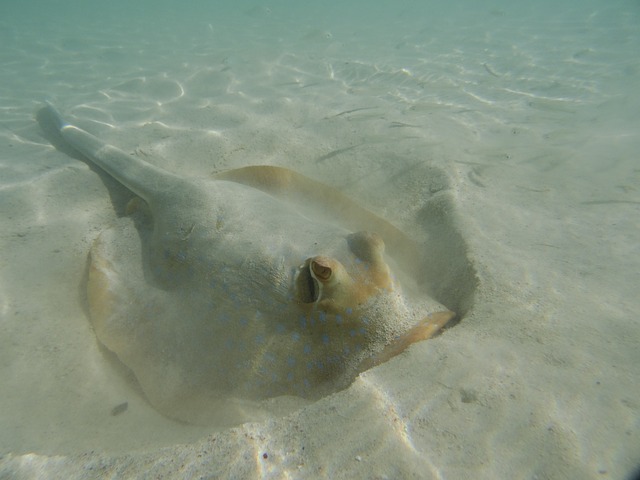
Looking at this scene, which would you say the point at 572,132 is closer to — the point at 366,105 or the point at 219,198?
the point at 366,105

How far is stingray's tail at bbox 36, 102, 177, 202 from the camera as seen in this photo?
13.6 ft

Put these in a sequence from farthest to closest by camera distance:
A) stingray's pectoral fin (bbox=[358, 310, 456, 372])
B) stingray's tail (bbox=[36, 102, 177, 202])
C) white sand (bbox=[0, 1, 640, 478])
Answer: stingray's tail (bbox=[36, 102, 177, 202])
stingray's pectoral fin (bbox=[358, 310, 456, 372])
white sand (bbox=[0, 1, 640, 478])

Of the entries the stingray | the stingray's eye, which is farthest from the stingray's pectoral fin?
the stingray's eye

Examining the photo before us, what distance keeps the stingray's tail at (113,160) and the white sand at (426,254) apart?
0.28 meters

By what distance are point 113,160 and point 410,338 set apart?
461 cm

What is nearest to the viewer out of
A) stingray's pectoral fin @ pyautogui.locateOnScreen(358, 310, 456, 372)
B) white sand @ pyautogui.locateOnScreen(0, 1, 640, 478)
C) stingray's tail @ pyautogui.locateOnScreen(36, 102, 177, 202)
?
white sand @ pyautogui.locateOnScreen(0, 1, 640, 478)

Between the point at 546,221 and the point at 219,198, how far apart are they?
353cm

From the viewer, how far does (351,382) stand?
7.43 ft

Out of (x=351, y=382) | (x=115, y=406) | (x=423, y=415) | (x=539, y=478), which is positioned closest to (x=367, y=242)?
(x=351, y=382)

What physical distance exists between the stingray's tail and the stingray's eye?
8.05 feet

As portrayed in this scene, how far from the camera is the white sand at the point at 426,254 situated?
74.7 inches

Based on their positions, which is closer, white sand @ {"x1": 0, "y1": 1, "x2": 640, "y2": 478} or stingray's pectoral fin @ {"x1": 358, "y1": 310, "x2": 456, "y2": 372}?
white sand @ {"x1": 0, "y1": 1, "x2": 640, "y2": 478}

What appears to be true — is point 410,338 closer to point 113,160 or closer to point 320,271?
point 320,271

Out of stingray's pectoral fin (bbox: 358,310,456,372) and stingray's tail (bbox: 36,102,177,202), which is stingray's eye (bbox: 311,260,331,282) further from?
stingray's tail (bbox: 36,102,177,202)
